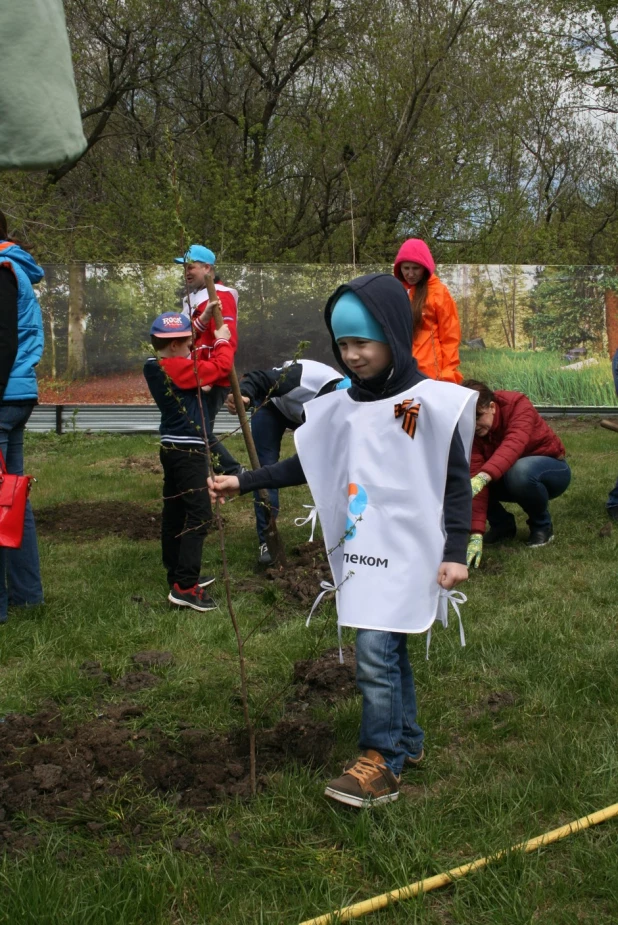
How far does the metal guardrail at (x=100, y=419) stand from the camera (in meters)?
13.4

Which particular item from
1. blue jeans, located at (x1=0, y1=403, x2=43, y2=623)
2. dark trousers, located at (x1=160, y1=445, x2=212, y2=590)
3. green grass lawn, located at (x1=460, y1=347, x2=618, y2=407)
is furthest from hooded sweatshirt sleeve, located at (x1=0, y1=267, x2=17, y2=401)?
green grass lawn, located at (x1=460, y1=347, x2=618, y2=407)

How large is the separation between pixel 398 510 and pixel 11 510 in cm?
244

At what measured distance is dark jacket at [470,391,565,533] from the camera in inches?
242

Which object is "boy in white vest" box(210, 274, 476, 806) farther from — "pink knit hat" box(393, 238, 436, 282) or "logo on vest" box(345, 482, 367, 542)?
"pink knit hat" box(393, 238, 436, 282)

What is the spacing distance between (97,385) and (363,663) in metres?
11.8

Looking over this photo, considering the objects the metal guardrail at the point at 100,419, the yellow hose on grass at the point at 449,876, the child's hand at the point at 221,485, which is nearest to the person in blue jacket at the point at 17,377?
the child's hand at the point at 221,485

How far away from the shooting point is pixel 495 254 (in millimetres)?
19078

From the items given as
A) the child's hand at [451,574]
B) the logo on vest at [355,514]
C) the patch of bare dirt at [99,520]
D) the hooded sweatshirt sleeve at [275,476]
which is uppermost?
the hooded sweatshirt sleeve at [275,476]

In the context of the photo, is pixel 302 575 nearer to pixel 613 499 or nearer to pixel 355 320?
pixel 355 320

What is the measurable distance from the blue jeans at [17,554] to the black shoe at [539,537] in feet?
11.2

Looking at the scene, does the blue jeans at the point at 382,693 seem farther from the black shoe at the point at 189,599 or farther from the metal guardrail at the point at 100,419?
the metal guardrail at the point at 100,419

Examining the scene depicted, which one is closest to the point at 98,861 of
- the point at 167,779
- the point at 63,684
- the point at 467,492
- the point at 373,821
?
the point at 167,779

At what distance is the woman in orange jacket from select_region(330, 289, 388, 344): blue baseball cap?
3198 millimetres

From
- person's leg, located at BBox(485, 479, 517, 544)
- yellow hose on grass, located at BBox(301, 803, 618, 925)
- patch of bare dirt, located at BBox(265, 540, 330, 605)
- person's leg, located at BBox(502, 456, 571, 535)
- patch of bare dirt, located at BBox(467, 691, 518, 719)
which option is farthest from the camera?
person's leg, located at BBox(485, 479, 517, 544)
